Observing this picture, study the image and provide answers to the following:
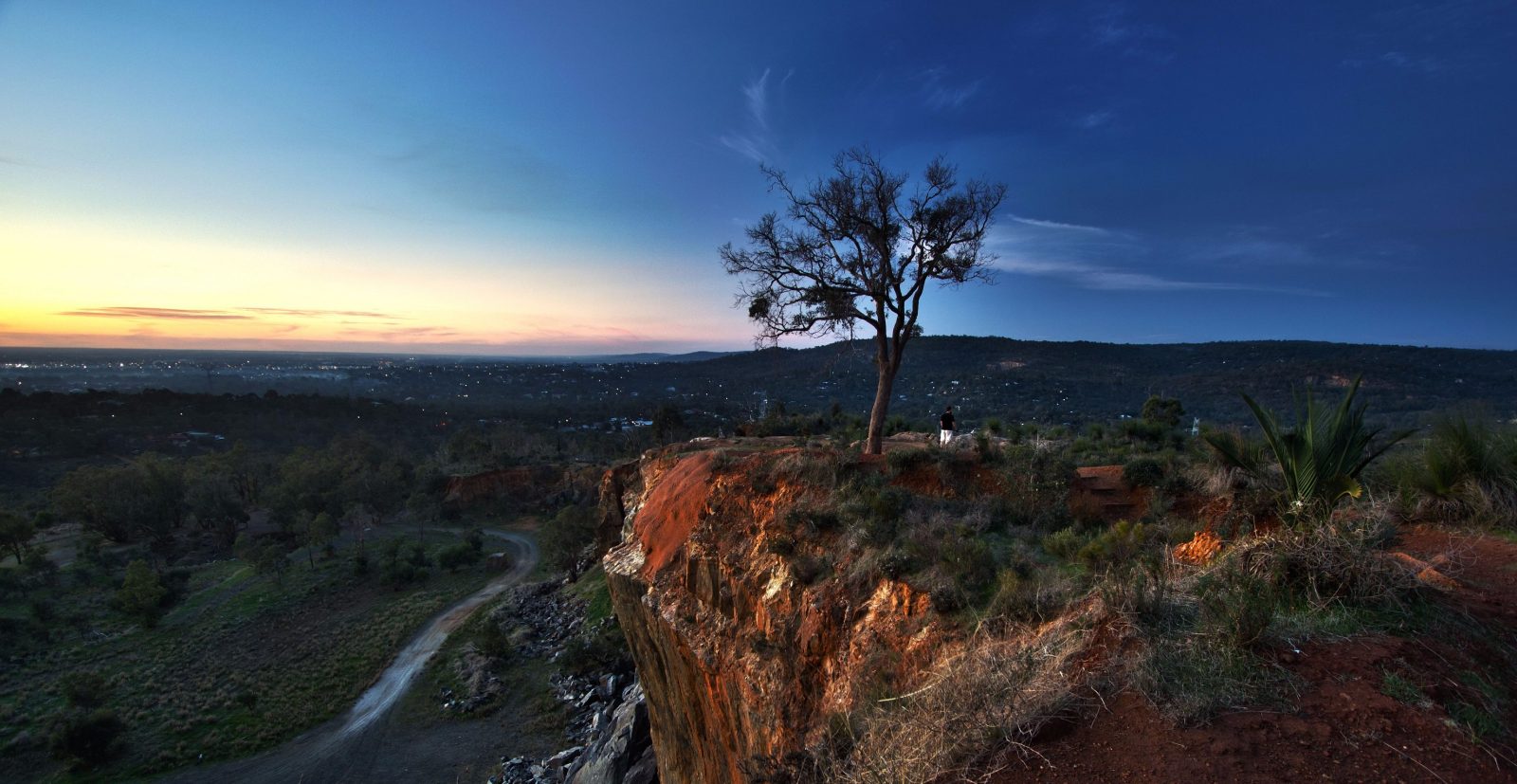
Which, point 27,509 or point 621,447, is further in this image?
point 621,447

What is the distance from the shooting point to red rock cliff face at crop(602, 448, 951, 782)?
6.70 metres

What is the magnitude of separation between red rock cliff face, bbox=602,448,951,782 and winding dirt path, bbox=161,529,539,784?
40.2 feet

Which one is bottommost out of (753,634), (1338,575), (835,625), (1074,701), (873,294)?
(753,634)

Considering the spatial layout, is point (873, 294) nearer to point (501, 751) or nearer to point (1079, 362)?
point (501, 751)

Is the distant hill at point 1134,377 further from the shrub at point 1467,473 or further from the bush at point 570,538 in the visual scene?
the bush at point 570,538

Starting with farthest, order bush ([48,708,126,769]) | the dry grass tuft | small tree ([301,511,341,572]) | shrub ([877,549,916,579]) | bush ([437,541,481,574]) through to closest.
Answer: small tree ([301,511,341,572]), bush ([437,541,481,574]), bush ([48,708,126,769]), shrub ([877,549,916,579]), the dry grass tuft

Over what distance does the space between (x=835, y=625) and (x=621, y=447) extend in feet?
174

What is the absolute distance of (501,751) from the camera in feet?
56.2

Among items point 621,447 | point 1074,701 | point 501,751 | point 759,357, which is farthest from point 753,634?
point 759,357

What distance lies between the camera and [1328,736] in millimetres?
3078

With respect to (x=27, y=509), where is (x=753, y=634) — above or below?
above

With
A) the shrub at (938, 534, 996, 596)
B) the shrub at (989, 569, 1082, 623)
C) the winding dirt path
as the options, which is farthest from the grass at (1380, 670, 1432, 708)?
the winding dirt path

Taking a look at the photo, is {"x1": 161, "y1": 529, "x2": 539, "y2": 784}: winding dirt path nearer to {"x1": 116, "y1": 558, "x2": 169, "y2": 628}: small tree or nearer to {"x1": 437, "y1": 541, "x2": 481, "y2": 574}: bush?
{"x1": 437, "y1": 541, "x2": 481, "y2": 574}: bush

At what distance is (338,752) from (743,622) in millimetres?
17413
